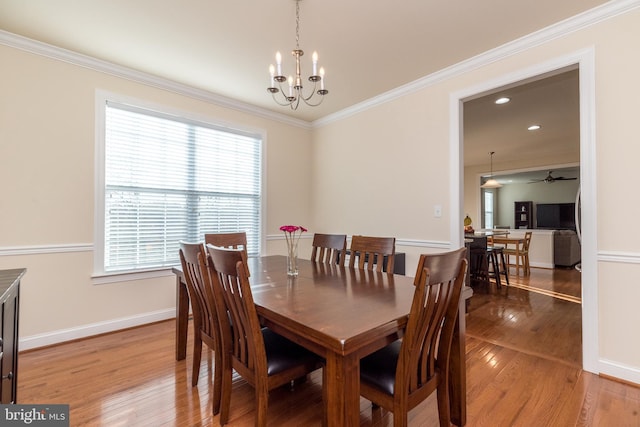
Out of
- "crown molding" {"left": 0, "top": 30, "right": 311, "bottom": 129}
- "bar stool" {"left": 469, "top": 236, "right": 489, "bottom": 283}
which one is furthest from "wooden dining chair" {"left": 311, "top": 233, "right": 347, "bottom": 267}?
"bar stool" {"left": 469, "top": 236, "right": 489, "bottom": 283}

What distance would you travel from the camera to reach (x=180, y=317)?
2314 millimetres

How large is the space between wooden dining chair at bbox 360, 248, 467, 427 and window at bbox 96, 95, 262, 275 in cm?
269

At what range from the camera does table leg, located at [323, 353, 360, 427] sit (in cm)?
106

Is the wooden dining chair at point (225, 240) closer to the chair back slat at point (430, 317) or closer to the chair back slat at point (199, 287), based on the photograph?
the chair back slat at point (199, 287)

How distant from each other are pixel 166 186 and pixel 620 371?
406cm

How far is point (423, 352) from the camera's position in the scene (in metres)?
1.27

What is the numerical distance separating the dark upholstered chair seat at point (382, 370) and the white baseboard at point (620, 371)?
171 cm

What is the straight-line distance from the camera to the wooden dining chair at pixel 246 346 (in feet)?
4.27

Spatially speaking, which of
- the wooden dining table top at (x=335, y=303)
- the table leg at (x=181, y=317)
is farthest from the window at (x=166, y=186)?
the wooden dining table top at (x=335, y=303)

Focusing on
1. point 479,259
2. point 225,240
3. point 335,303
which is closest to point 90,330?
point 225,240

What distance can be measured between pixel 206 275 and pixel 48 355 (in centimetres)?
194

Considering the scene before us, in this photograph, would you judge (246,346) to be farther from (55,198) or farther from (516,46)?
(516,46)

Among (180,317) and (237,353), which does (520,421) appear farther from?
(180,317)

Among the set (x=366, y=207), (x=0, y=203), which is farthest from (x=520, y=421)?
(x=0, y=203)
